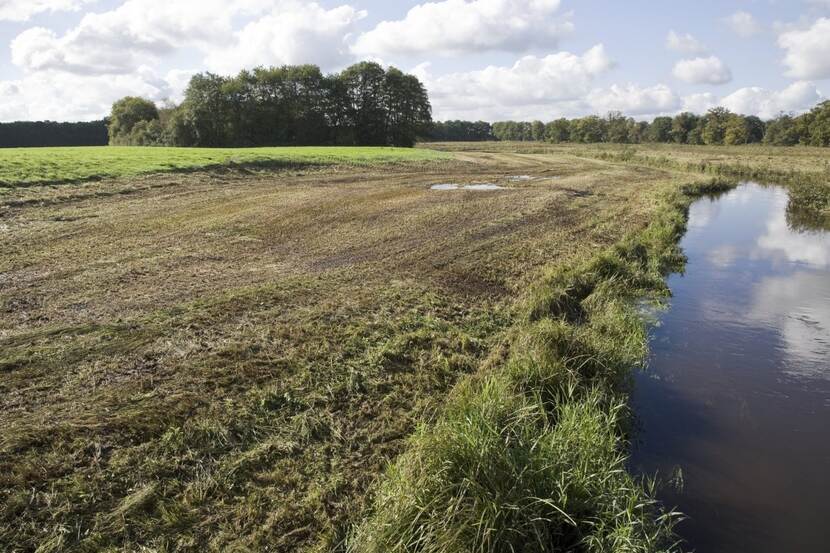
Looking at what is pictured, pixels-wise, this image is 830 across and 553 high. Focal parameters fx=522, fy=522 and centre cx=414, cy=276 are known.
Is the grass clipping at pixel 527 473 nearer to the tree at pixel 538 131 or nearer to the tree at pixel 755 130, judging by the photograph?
the tree at pixel 755 130

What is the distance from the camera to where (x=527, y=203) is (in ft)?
63.4

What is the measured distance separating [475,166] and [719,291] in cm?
2618

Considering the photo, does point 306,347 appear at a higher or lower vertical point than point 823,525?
higher

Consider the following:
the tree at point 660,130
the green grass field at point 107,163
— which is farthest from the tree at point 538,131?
the green grass field at point 107,163

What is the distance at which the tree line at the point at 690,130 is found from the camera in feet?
253

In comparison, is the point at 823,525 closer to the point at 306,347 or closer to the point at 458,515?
the point at 458,515

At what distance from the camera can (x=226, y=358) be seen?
6.29 m

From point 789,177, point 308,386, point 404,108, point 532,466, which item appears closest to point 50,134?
point 404,108

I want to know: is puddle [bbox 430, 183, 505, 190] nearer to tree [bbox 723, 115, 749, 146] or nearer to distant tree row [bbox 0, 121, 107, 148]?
distant tree row [bbox 0, 121, 107, 148]

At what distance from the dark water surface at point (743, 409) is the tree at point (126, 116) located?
254ft

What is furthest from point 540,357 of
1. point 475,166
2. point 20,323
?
point 475,166

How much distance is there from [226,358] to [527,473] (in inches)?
154

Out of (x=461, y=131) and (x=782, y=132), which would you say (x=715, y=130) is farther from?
(x=461, y=131)

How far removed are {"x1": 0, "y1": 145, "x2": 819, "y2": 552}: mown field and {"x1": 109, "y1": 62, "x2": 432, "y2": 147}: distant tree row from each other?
49.5 m
